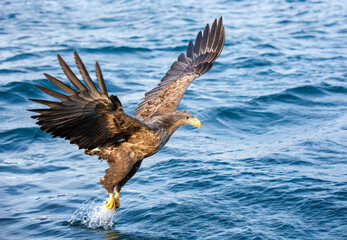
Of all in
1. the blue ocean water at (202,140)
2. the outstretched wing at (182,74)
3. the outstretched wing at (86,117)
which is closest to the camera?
the outstretched wing at (86,117)

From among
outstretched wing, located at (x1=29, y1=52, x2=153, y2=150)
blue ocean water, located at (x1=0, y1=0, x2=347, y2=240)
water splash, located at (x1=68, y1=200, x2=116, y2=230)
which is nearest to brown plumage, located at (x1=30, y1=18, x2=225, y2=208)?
outstretched wing, located at (x1=29, y1=52, x2=153, y2=150)

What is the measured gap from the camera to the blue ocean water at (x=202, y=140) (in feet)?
20.1

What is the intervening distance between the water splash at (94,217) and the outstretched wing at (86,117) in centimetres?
116

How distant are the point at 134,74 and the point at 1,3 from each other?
336 inches

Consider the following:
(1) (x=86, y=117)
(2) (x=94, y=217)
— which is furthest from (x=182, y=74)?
(1) (x=86, y=117)

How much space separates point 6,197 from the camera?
22.0ft

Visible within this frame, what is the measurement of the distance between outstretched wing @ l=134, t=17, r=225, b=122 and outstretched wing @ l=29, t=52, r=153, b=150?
45.8 inches

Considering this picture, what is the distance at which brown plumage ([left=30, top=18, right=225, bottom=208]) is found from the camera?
485 cm

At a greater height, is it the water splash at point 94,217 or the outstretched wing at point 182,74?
the outstretched wing at point 182,74

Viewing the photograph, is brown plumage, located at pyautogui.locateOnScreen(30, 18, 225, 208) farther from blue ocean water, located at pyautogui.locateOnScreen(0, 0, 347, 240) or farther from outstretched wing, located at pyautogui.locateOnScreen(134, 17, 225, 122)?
blue ocean water, located at pyautogui.locateOnScreen(0, 0, 347, 240)

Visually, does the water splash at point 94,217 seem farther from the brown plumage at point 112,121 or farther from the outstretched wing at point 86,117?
the outstretched wing at point 86,117

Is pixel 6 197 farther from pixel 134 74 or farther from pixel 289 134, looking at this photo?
pixel 134 74

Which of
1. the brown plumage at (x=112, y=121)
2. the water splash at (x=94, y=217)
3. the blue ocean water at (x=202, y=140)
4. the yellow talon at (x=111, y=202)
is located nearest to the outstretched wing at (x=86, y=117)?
the brown plumage at (x=112, y=121)

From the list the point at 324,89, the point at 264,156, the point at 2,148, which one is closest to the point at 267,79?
the point at 324,89
